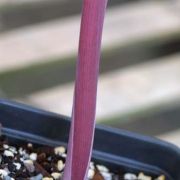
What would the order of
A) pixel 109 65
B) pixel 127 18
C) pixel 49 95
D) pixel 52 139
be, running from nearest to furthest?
pixel 52 139, pixel 49 95, pixel 109 65, pixel 127 18

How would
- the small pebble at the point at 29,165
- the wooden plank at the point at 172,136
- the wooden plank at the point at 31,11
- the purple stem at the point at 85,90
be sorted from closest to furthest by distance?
1. the purple stem at the point at 85,90
2. the small pebble at the point at 29,165
3. the wooden plank at the point at 172,136
4. the wooden plank at the point at 31,11

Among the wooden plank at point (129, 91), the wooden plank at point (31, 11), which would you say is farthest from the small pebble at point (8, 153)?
the wooden plank at point (31, 11)

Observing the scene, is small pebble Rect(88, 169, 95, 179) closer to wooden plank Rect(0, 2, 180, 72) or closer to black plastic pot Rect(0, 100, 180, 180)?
black plastic pot Rect(0, 100, 180, 180)

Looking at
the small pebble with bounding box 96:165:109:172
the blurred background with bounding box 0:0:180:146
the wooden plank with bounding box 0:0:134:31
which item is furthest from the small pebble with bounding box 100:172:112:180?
the wooden plank with bounding box 0:0:134:31

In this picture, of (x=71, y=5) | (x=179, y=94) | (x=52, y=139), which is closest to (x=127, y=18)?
(x=71, y=5)

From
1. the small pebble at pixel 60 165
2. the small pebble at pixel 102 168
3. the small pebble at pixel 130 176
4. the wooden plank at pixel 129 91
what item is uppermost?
the small pebble at pixel 60 165

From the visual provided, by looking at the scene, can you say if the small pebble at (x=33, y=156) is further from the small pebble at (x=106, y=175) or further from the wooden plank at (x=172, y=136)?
the wooden plank at (x=172, y=136)

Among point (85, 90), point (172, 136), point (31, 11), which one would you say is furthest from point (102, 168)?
point (31, 11)

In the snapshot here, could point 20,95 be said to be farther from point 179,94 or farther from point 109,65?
point 179,94
